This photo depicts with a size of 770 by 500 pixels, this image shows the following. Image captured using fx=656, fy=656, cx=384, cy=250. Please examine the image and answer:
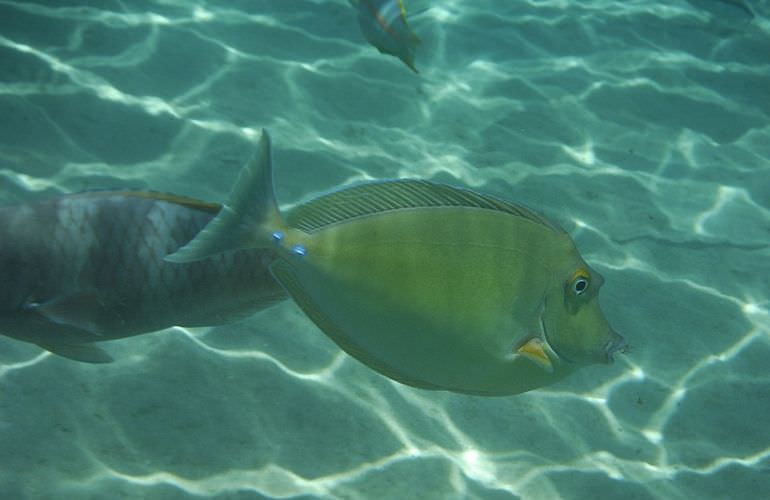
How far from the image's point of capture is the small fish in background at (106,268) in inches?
77.4

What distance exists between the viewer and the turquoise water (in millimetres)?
2746

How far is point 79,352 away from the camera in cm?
225

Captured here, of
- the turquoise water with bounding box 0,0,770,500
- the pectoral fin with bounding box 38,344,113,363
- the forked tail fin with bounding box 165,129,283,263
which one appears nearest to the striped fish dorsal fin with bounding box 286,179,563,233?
the forked tail fin with bounding box 165,129,283,263

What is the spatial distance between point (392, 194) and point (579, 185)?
3.77m

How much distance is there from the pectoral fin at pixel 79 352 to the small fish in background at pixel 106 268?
0.11 meters

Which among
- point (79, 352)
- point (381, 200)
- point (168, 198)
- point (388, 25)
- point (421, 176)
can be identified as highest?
point (381, 200)

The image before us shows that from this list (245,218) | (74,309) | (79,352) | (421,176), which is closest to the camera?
(245,218)

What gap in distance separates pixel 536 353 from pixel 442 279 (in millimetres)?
283

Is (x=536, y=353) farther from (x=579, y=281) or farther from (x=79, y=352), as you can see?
(x=79, y=352)

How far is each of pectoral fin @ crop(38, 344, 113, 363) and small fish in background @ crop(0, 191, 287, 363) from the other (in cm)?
11

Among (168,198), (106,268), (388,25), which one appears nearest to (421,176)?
(388,25)

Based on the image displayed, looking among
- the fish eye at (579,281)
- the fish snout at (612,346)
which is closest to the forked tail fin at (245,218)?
the fish eye at (579,281)

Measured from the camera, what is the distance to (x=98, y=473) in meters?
2.47

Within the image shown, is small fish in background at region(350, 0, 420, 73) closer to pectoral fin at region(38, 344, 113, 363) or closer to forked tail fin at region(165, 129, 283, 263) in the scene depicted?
pectoral fin at region(38, 344, 113, 363)
